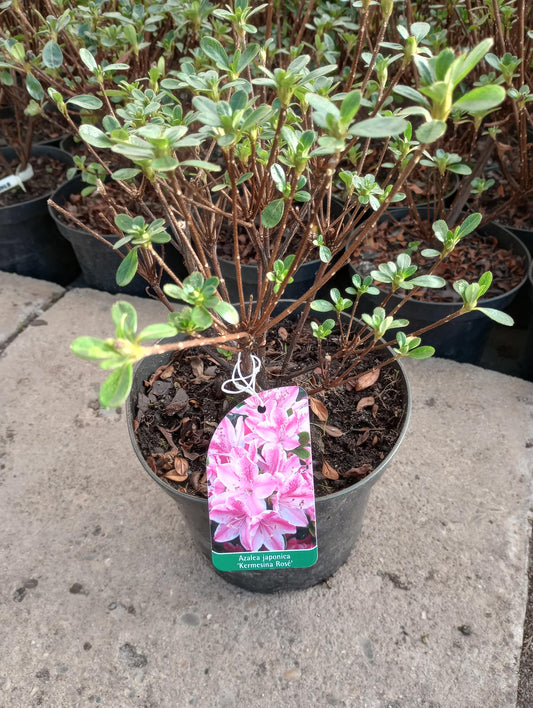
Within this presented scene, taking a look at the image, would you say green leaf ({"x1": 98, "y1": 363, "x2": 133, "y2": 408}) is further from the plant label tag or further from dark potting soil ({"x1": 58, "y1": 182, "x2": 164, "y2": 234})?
dark potting soil ({"x1": 58, "y1": 182, "x2": 164, "y2": 234})

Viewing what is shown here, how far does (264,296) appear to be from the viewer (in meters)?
0.97

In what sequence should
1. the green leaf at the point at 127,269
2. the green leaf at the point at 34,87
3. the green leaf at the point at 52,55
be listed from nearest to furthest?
the green leaf at the point at 127,269
the green leaf at the point at 52,55
the green leaf at the point at 34,87

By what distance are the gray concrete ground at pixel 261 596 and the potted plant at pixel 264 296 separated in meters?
0.13

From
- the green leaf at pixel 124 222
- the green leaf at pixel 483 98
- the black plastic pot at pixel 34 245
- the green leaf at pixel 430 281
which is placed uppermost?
the green leaf at pixel 483 98

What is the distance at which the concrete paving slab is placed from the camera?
204 cm

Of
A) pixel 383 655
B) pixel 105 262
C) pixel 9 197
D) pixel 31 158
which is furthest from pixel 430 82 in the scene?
pixel 31 158

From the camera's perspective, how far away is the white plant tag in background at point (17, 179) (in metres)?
2.24

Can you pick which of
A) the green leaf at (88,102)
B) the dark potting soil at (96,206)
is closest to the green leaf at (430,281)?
the green leaf at (88,102)

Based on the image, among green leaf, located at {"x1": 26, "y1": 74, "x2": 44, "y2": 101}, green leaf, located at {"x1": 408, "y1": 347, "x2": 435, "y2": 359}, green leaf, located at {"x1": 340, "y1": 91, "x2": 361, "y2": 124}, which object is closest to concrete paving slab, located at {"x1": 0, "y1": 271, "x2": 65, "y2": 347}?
green leaf, located at {"x1": 26, "y1": 74, "x2": 44, "y2": 101}

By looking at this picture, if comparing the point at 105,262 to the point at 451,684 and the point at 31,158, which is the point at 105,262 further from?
the point at 451,684

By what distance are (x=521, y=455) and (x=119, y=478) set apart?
1.17 meters

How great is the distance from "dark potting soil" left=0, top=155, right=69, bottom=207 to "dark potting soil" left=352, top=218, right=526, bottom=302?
1454 millimetres

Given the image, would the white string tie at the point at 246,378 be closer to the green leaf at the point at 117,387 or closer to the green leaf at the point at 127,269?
the green leaf at the point at 127,269

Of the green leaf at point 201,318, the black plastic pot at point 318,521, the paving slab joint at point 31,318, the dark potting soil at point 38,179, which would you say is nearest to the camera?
the green leaf at point 201,318
